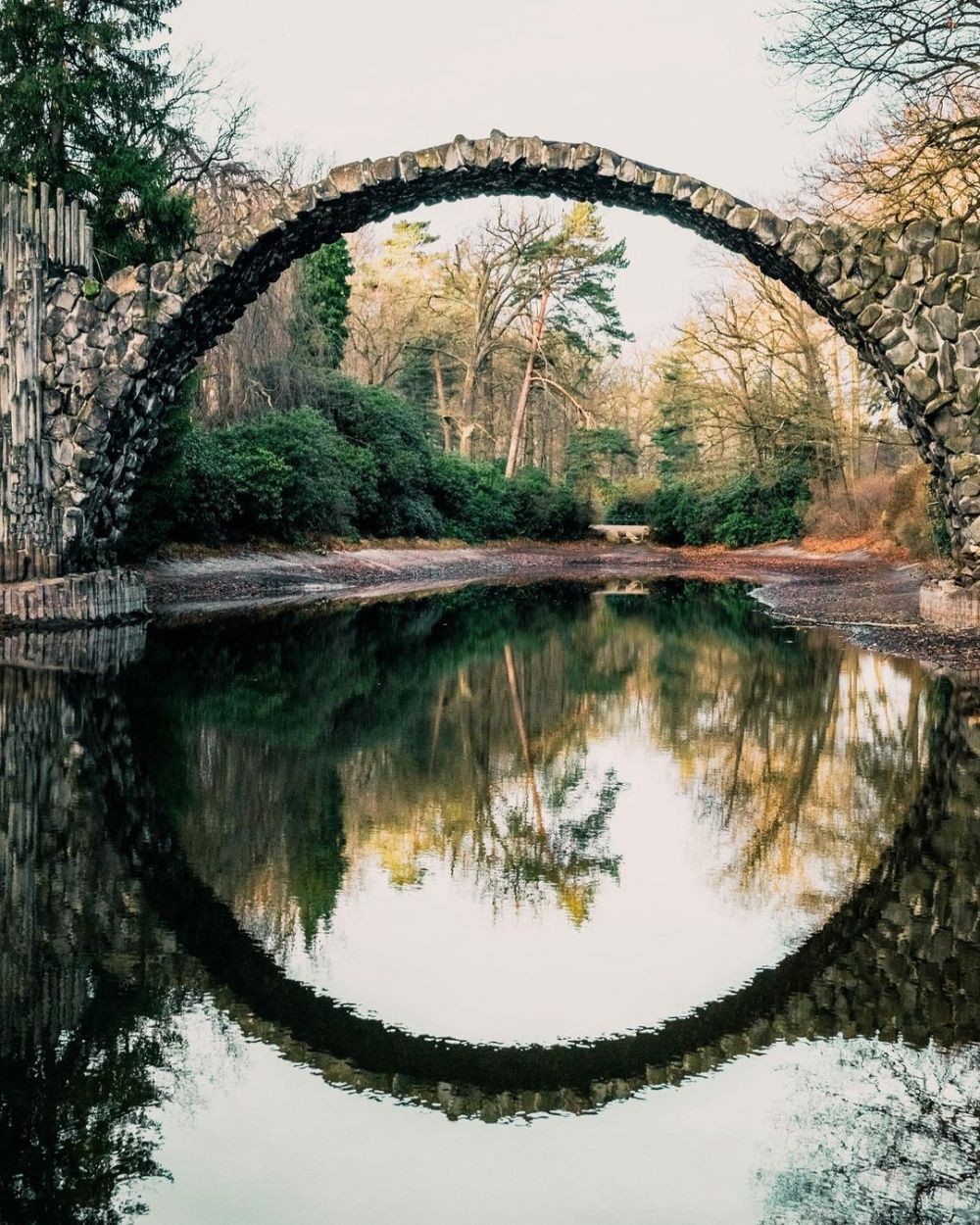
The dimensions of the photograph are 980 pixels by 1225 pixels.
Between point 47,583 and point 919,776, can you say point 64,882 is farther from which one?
point 47,583

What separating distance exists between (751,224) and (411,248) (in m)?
41.4

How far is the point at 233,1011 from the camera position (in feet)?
13.5

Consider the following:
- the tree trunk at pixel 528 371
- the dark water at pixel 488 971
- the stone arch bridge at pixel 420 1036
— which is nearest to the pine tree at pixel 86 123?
the dark water at pixel 488 971

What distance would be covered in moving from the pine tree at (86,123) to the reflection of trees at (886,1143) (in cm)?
1859

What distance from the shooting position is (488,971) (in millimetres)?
4555

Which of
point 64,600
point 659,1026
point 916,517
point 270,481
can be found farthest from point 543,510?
point 659,1026

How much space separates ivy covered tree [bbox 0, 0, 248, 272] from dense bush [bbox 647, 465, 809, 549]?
24.8 meters

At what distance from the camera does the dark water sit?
3174mm

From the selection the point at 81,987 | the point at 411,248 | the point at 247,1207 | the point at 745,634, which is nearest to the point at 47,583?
the point at 745,634

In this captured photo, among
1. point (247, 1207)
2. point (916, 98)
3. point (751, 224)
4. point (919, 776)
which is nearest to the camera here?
point (247, 1207)

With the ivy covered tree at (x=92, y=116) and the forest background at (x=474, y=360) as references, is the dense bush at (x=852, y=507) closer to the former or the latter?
the forest background at (x=474, y=360)

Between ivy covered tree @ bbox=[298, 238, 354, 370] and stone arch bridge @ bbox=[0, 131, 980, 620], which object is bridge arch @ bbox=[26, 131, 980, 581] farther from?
ivy covered tree @ bbox=[298, 238, 354, 370]

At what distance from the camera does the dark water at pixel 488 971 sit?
125 inches

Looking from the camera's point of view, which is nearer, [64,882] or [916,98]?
[64,882]
